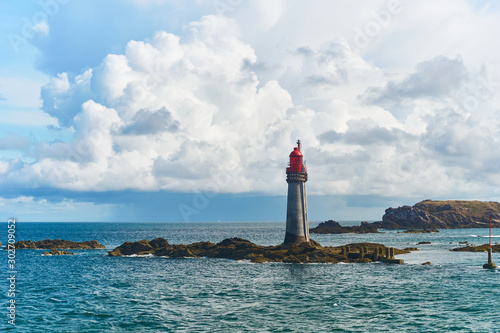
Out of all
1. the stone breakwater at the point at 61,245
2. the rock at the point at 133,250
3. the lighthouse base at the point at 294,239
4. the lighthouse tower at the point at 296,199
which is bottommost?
the stone breakwater at the point at 61,245

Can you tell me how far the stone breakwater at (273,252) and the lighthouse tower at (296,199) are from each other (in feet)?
6.59

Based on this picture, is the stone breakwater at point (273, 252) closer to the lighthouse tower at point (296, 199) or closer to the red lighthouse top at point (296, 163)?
the lighthouse tower at point (296, 199)

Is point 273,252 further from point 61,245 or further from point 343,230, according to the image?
point 343,230

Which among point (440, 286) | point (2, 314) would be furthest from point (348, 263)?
point (2, 314)

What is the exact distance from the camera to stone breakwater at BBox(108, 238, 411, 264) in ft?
219

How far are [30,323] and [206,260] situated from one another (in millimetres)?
39936

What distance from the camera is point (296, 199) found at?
67438 mm

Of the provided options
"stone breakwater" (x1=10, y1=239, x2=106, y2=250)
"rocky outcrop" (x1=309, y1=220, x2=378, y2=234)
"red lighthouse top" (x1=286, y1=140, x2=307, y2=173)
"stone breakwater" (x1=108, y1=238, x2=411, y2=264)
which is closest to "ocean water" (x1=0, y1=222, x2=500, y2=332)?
"stone breakwater" (x1=108, y1=238, x2=411, y2=264)

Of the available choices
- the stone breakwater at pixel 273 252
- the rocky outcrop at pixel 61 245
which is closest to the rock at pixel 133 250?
the stone breakwater at pixel 273 252

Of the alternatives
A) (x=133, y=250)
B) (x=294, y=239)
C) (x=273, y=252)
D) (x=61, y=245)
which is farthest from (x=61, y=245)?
(x=294, y=239)

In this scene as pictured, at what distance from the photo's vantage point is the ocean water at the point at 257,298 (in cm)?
3231

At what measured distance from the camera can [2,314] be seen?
118 feet

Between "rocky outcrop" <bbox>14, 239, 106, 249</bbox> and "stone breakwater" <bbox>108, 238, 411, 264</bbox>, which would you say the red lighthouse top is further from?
"rocky outcrop" <bbox>14, 239, 106, 249</bbox>

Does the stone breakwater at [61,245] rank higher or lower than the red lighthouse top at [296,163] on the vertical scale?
lower
